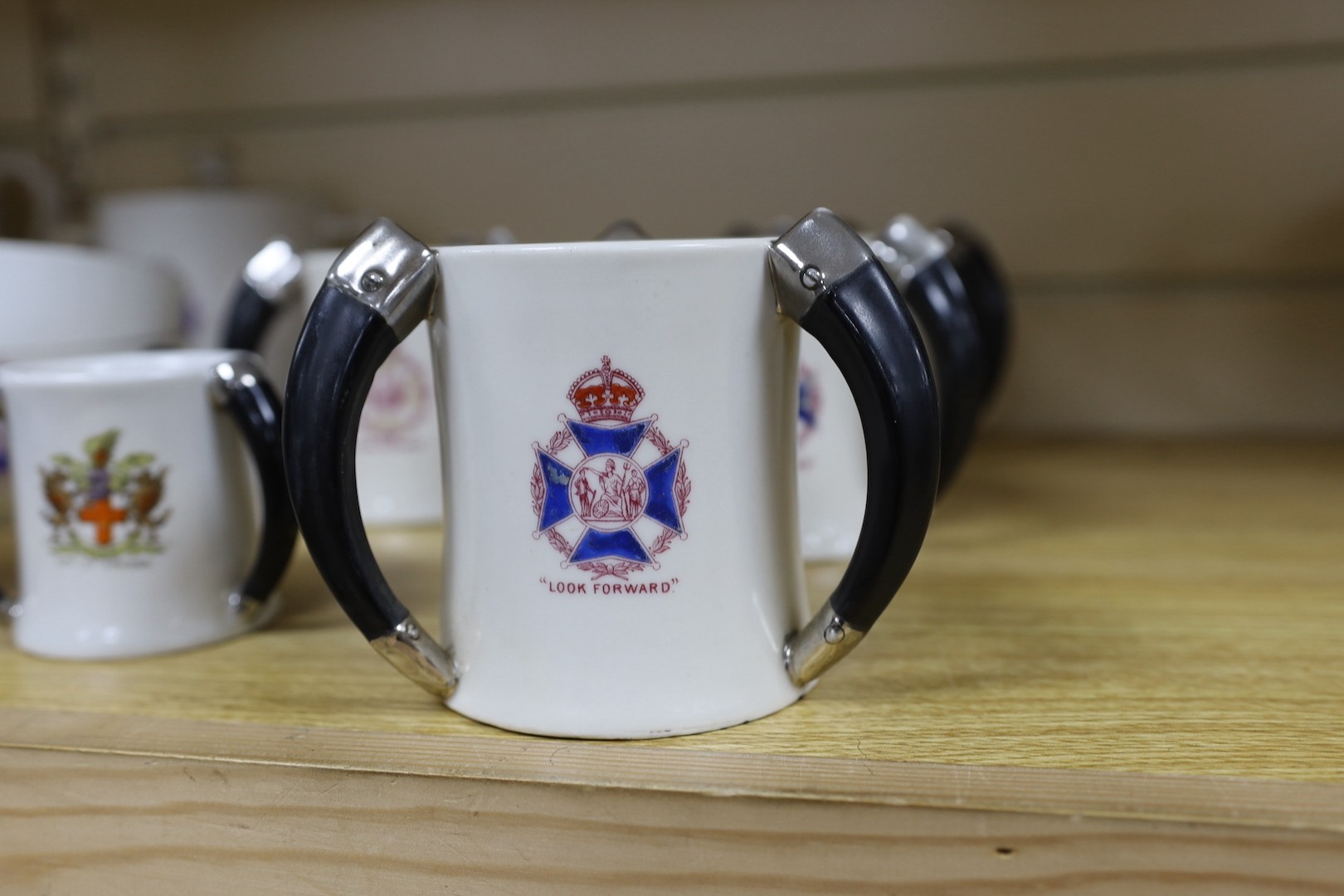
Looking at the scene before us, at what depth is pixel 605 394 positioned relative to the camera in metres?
0.35

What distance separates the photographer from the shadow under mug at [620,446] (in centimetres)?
34

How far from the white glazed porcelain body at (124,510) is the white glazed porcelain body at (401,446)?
0.21m

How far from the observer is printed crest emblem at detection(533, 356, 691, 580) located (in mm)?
350

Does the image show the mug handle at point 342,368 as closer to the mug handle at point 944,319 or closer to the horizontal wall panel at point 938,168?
the mug handle at point 944,319

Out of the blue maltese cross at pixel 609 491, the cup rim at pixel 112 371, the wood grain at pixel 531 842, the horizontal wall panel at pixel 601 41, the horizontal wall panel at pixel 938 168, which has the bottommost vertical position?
the wood grain at pixel 531 842

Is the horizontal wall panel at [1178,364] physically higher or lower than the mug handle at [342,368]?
lower

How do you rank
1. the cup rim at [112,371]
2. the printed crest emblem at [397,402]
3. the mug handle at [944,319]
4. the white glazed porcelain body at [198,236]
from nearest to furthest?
the cup rim at [112,371] → the mug handle at [944,319] → the printed crest emblem at [397,402] → the white glazed porcelain body at [198,236]

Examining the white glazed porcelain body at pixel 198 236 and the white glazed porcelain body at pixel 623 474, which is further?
the white glazed porcelain body at pixel 198 236

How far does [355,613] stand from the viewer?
374 mm

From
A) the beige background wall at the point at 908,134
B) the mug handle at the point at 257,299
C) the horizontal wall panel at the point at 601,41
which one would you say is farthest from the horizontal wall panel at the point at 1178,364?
the mug handle at the point at 257,299

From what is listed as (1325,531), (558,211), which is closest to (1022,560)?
(1325,531)

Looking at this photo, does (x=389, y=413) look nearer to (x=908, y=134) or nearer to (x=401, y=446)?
(x=401, y=446)

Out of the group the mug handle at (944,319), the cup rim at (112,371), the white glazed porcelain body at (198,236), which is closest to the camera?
the cup rim at (112,371)

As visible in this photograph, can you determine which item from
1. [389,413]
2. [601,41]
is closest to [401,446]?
[389,413]
